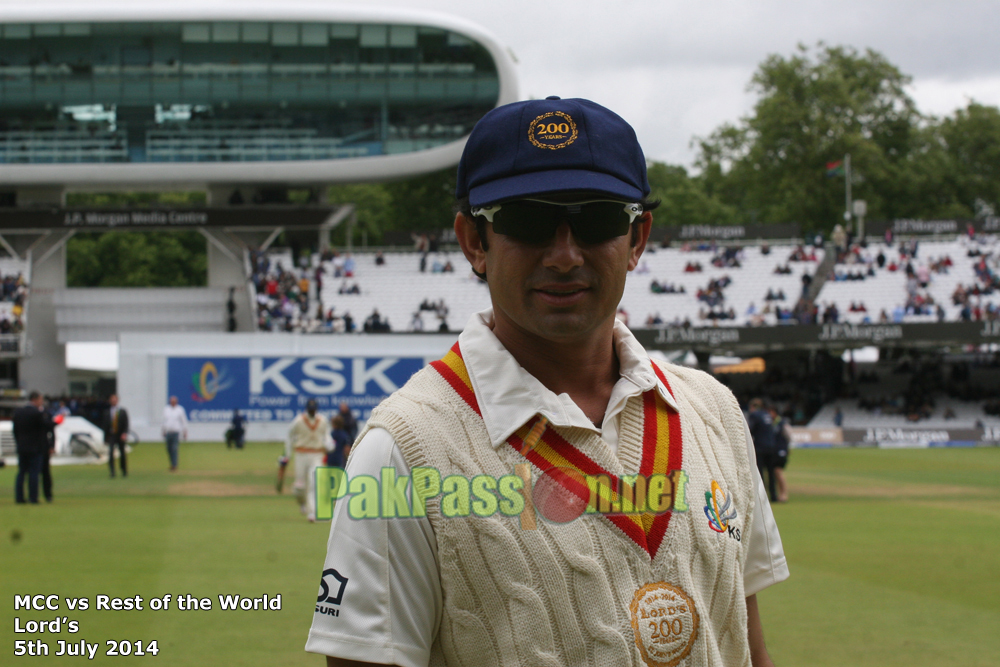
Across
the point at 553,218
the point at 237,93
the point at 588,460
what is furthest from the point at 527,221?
the point at 237,93

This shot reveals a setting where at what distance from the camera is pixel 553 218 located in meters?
2.09

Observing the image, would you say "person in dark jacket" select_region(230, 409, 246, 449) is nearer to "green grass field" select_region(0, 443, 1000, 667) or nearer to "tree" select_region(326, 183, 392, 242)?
"green grass field" select_region(0, 443, 1000, 667)

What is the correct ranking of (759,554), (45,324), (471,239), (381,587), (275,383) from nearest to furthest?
1. (381,587)
2. (471,239)
3. (759,554)
4. (275,383)
5. (45,324)

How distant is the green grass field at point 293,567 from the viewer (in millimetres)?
7586

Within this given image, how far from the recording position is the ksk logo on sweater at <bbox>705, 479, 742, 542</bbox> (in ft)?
7.12

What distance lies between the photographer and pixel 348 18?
160 feet

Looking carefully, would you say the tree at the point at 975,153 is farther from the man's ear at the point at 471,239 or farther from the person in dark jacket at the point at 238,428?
the man's ear at the point at 471,239

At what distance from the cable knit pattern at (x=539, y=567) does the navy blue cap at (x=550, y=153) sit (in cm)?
44

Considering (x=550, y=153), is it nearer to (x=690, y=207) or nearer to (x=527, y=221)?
(x=527, y=221)

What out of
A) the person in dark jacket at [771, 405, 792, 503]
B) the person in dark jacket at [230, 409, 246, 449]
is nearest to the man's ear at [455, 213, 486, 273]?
the person in dark jacket at [771, 405, 792, 503]

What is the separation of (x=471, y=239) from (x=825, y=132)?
2776 inches

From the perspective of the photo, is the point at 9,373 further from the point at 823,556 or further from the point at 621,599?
the point at 621,599

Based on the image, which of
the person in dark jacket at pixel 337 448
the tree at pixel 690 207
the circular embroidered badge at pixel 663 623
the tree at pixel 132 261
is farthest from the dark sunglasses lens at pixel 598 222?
the tree at pixel 690 207

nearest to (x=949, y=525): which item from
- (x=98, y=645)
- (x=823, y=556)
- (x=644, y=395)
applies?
(x=823, y=556)
